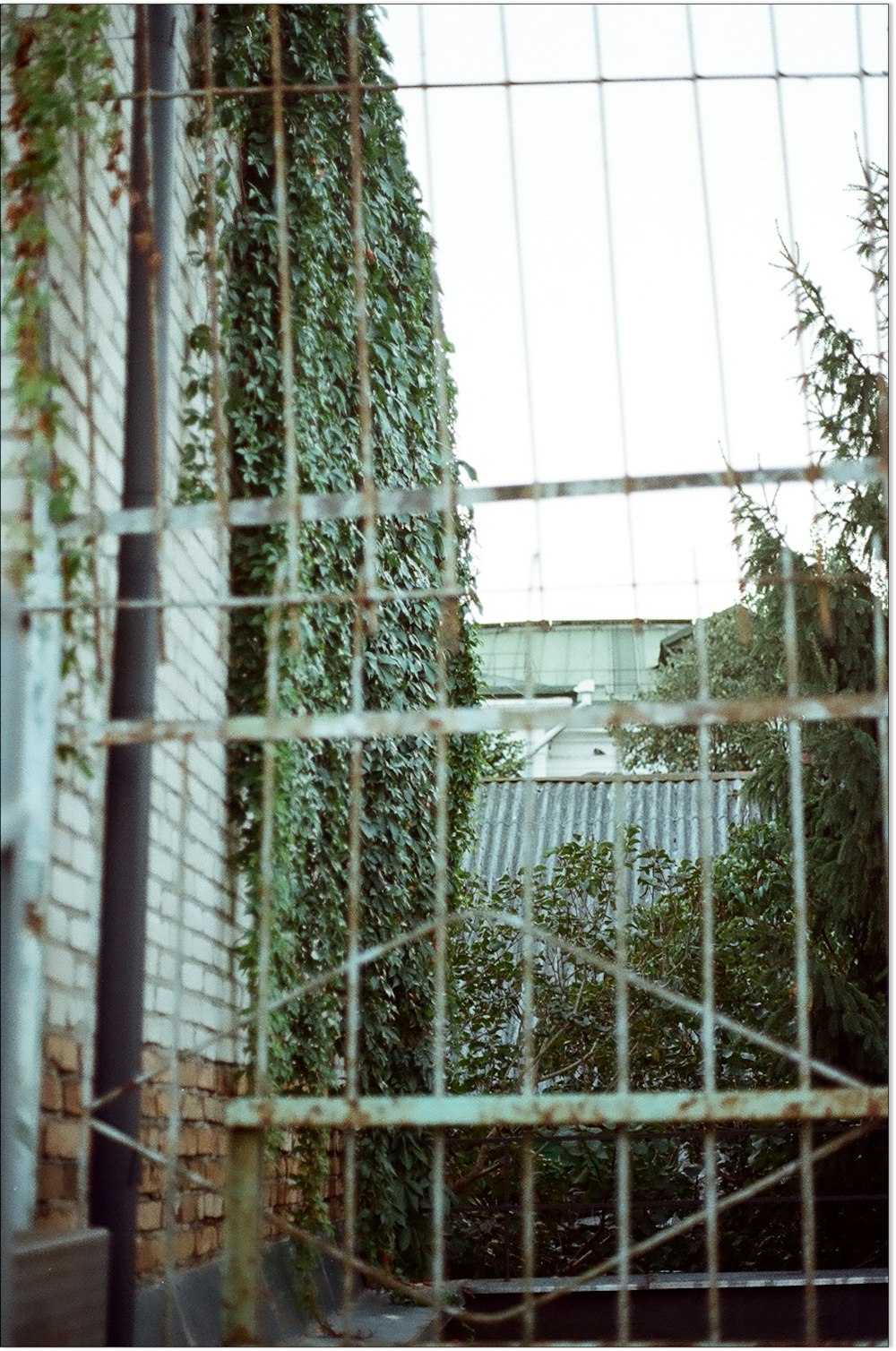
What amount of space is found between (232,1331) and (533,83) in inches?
101

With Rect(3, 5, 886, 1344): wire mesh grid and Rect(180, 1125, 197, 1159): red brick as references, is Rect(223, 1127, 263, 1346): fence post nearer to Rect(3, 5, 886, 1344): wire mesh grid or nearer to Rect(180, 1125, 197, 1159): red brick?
Rect(3, 5, 886, 1344): wire mesh grid

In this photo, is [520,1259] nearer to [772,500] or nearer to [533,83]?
[772,500]

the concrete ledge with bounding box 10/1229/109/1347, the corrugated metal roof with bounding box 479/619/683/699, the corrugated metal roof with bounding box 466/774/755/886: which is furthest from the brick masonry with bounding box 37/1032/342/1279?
the corrugated metal roof with bounding box 479/619/683/699

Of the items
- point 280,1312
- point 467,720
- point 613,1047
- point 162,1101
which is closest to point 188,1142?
point 162,1101

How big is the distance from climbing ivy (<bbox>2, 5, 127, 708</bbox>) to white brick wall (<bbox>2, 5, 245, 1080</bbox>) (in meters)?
0.06

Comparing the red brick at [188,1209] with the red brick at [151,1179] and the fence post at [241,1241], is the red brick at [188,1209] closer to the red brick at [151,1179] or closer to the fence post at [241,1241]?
the red brick at [151,1179]

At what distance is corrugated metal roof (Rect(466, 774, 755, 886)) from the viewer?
9.98 meters

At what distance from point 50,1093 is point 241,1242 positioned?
1.77 feet

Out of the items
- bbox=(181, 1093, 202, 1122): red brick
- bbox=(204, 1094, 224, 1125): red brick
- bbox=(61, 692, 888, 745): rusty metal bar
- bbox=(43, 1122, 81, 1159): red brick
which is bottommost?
bbox=(204, 1094, 224, 1125): red brick

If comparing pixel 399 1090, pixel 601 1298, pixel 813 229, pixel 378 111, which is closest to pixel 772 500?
pixel 813 229

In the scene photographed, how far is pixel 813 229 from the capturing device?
17.0 feet

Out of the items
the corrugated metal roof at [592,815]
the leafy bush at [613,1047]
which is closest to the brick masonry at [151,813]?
the leafy bush at [613,1047]

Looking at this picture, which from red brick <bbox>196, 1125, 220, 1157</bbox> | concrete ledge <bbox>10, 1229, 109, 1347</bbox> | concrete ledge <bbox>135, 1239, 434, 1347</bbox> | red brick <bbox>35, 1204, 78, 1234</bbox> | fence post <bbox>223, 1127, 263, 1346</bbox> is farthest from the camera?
red brick <bbox>196, 1125, 220, 1157</bbox>

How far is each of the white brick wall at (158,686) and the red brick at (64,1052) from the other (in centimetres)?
2
